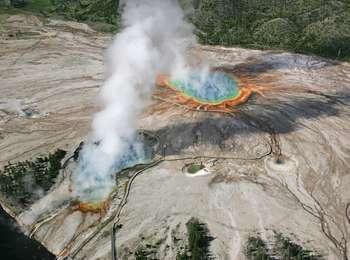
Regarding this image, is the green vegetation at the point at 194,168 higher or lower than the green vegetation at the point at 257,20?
lower

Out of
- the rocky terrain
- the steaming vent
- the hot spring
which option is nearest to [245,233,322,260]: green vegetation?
the rocky terrain

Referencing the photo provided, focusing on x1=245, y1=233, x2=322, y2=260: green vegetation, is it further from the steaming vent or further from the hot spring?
the hot spring

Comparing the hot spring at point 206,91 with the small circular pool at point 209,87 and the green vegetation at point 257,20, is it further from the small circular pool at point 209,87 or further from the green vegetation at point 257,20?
the green vegetation at point 257,20

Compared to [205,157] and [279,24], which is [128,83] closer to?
[205,157]

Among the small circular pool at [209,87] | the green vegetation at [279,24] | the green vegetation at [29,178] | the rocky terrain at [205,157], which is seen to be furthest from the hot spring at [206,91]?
the green vegetation at [279,24]

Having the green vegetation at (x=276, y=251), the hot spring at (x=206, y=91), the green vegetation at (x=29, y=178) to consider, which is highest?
the hot spring at (x=206, y=91)

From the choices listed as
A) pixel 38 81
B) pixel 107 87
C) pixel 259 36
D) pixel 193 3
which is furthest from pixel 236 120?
pixel 193 3

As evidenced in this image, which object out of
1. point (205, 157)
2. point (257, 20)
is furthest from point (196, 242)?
point (257, 20)
